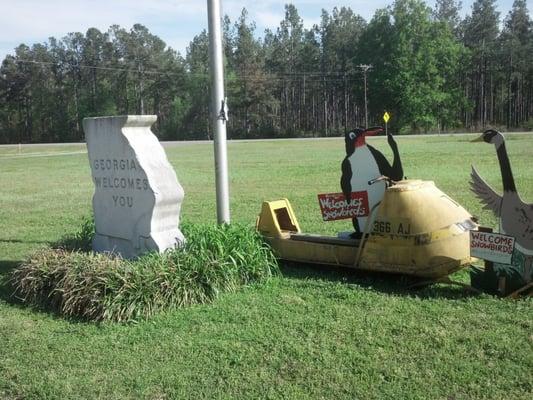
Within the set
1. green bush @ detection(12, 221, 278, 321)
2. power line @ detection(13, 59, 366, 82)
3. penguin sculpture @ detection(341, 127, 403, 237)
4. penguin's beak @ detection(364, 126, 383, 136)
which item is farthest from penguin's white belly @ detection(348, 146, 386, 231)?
power line @ detection(13, 59, 366, 82)

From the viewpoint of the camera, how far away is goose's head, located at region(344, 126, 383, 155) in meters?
5.91

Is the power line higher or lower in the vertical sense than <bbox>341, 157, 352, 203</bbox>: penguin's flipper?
higher

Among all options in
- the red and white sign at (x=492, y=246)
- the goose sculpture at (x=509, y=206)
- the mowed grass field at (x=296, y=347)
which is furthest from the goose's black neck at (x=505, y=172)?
the mowed grass field at (x=296, y=347)

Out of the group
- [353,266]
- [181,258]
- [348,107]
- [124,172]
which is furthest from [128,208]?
[348,107]

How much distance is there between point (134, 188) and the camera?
5.99 m

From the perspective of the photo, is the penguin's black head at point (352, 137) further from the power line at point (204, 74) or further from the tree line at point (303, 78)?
the power line at point (204, 74)

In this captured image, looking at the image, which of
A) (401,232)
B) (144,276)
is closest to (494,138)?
(401,232)

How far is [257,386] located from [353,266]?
2.41 m

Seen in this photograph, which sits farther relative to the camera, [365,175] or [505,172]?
[365,175]

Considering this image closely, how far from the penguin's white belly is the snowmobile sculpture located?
0.01 metres

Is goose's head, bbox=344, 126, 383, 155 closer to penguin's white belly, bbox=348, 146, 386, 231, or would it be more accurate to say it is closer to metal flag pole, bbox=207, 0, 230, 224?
penguin's white belly, bbox=348, 146, 386, 231

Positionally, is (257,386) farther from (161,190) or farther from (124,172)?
(124,172)

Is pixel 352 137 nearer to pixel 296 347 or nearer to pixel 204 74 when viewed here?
pixel 296 347

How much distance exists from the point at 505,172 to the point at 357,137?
60.1 inches
